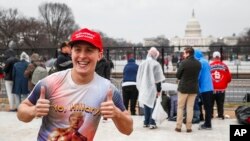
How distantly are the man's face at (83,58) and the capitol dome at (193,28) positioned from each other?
398 ft

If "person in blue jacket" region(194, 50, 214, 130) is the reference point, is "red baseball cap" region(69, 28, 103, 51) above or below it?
above

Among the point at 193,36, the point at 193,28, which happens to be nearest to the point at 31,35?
the point at 193,36

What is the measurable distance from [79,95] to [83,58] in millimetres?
240

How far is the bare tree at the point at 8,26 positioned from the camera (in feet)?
156

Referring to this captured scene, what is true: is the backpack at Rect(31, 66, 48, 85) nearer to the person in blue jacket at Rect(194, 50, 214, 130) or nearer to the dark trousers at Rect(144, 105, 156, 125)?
the dark trousers at Rect(144, 105, 156, 125)

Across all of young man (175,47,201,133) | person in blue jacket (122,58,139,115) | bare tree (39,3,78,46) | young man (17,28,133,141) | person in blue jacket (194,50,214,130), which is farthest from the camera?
bare tree (39,3,78,46)

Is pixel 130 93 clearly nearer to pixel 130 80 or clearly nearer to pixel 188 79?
pixel 130 80

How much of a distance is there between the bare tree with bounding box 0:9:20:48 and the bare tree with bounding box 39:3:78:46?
8929 mm

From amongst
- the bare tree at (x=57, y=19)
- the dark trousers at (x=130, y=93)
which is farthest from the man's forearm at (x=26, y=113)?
the bare tree at (x=57, y=19)

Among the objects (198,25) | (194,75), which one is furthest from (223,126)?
(198,25)

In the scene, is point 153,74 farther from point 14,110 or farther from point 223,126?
point 14,110

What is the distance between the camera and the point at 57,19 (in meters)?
65.1

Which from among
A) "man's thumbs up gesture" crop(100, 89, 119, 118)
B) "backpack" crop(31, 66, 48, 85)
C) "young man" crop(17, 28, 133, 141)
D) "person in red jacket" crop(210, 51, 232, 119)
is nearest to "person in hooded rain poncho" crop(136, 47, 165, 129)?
"person in red jacket" crop(210, 51, 232, 119)

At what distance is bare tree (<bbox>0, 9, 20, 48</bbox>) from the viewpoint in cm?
4769
